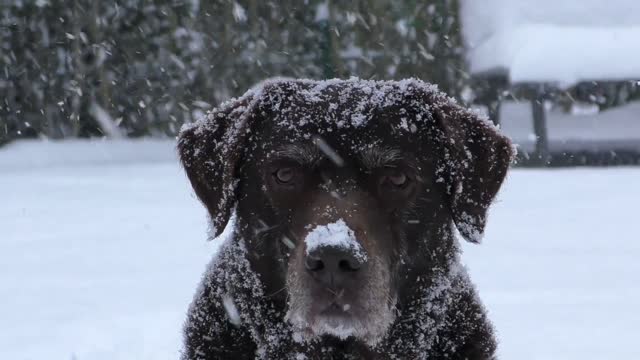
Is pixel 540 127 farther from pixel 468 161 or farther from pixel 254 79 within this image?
pixel 468 161

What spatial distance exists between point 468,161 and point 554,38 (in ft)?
27.1

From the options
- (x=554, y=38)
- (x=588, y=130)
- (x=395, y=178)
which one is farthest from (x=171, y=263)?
(x=588, y=130)

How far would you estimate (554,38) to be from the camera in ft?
35.7

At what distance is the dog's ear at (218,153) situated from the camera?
316cm

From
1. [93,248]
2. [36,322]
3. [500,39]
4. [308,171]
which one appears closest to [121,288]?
[36,322]

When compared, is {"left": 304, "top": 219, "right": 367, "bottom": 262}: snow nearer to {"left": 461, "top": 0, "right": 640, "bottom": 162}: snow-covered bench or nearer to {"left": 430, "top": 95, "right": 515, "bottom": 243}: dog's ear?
{"left": 430, "top": 95, "right": 515, "bottom": 243}: dog's ear

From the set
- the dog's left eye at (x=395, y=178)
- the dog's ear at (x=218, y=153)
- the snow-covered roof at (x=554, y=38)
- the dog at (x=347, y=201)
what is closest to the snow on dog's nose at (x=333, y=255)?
the dog at (x=347, y=201)

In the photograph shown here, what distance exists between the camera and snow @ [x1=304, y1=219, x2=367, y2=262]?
2713 mm

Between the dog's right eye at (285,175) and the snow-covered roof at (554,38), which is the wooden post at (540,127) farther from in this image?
the dog's right eye at (285,175)

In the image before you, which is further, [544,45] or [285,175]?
[544,45]

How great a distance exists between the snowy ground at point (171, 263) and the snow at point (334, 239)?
6.58 feet

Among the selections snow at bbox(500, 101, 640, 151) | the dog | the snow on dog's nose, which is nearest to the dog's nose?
the snow on dog's nose

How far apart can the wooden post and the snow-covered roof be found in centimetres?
25

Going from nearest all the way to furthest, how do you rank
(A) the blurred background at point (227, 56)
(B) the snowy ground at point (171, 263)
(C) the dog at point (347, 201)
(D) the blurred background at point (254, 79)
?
1. (C) the dog at point (347, 201)
2. (B) the snowy ground at point (171, 263)
3. (D) the blurred background at point (254, 79)
4. (A) the blurred background at point (227, 56)
